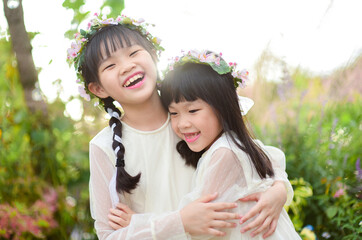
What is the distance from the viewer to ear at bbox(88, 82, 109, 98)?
81.2 inches

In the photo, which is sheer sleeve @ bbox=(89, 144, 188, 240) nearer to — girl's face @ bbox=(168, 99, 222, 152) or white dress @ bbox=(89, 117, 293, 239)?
white dress @ bbox=(89, 117, 293, 239)

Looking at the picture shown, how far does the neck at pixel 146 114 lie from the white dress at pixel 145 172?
1.4 inches

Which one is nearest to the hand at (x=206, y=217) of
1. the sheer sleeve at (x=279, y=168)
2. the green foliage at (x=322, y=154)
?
the sheer sleeve at (x=279, y=168)

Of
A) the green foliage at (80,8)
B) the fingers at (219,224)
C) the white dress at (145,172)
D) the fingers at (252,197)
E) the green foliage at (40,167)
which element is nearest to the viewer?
the fingers at (219,224)

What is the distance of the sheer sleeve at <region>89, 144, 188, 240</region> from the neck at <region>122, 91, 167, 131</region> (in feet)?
0.75

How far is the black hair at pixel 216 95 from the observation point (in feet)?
6.29

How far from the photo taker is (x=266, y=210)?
6.16 feet

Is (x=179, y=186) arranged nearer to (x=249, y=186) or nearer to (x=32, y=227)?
(x=249, y=186)

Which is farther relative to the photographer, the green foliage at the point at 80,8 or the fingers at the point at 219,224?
the green foliage at the point at 80,8

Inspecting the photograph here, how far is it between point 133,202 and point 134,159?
0.22 meters

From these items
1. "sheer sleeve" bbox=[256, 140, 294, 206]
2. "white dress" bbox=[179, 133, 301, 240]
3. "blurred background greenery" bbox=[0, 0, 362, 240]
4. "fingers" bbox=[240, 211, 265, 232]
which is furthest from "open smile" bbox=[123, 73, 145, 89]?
"blurred background greenery" bbox=[0, 0, 362, 240]

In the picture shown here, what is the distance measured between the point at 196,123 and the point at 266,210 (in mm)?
507

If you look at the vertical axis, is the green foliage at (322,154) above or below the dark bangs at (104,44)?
below

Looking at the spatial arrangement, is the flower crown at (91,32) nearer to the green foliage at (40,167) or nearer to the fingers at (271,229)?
the green foliage at (40,167)
